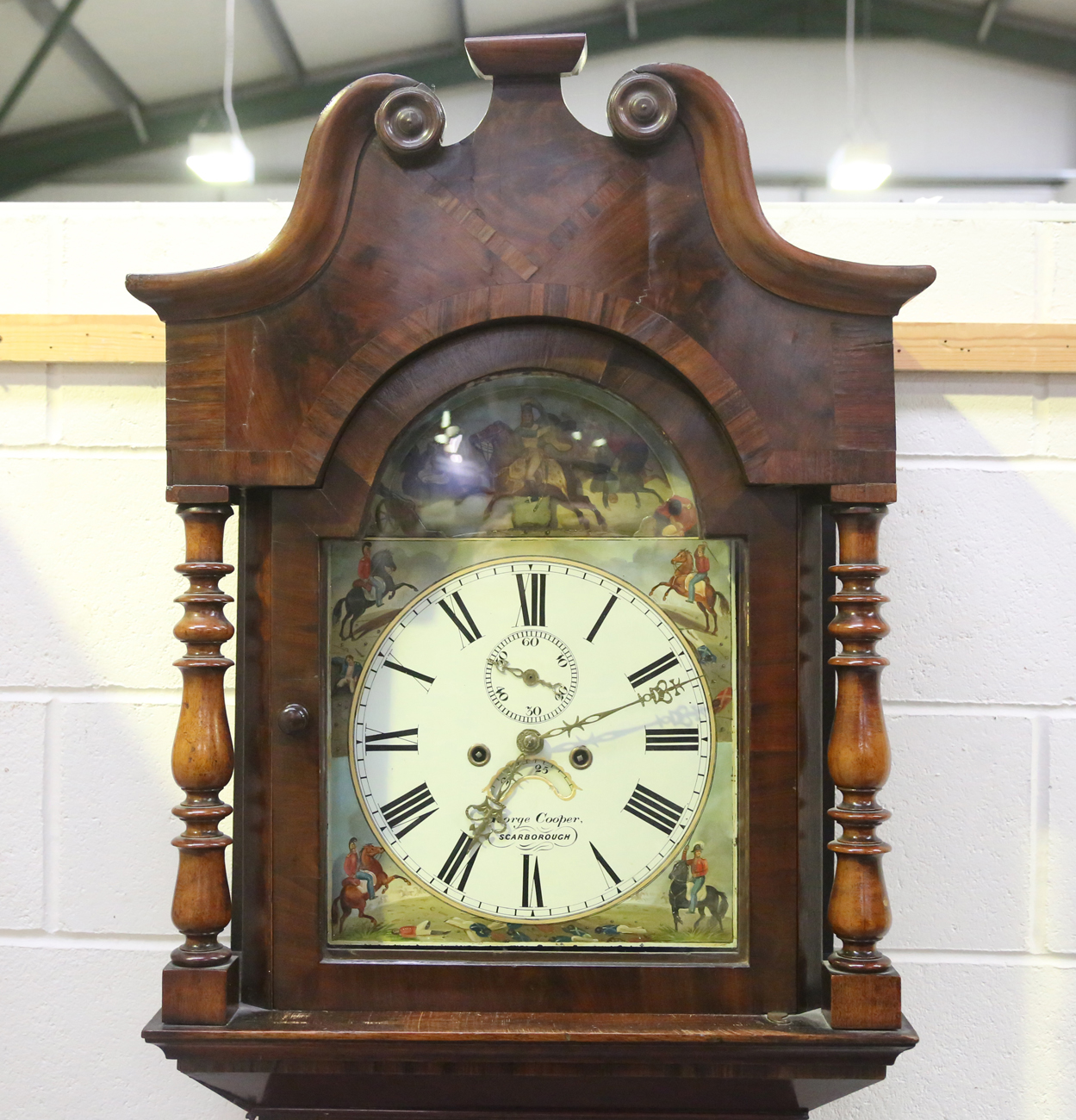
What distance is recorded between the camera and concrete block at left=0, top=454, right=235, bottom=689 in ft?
3.31

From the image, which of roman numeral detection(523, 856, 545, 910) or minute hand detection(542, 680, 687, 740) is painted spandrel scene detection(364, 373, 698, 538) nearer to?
minute hand detection(542, 680, 687, 740)

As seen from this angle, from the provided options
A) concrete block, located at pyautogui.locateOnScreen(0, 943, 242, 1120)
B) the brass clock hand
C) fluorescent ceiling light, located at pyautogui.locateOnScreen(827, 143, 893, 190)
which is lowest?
concrete block, located at pyautogui.locateOnScreen(0, 943, 242, 1120)

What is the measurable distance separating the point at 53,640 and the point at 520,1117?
665 mm

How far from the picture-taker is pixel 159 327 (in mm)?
996

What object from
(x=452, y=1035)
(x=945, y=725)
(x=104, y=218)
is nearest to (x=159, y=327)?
(x=104, y=218)

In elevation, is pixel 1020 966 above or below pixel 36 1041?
above

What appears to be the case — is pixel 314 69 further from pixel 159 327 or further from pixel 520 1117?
pixel 520 1117

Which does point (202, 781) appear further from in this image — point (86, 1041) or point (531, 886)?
point (86, 1041)

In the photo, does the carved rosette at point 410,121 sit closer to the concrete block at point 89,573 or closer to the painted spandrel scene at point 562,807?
the painted spandrel scene at point 562,807

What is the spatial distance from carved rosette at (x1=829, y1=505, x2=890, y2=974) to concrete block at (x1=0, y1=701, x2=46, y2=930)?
→ 2.62ft

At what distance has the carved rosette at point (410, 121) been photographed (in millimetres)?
756

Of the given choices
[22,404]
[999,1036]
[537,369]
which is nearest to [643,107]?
[537,369]

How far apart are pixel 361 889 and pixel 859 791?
16.3 inches

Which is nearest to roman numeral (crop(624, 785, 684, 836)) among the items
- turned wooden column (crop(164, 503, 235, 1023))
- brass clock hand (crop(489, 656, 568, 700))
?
brass clock hand (crop(489, 656, 568, 700))
